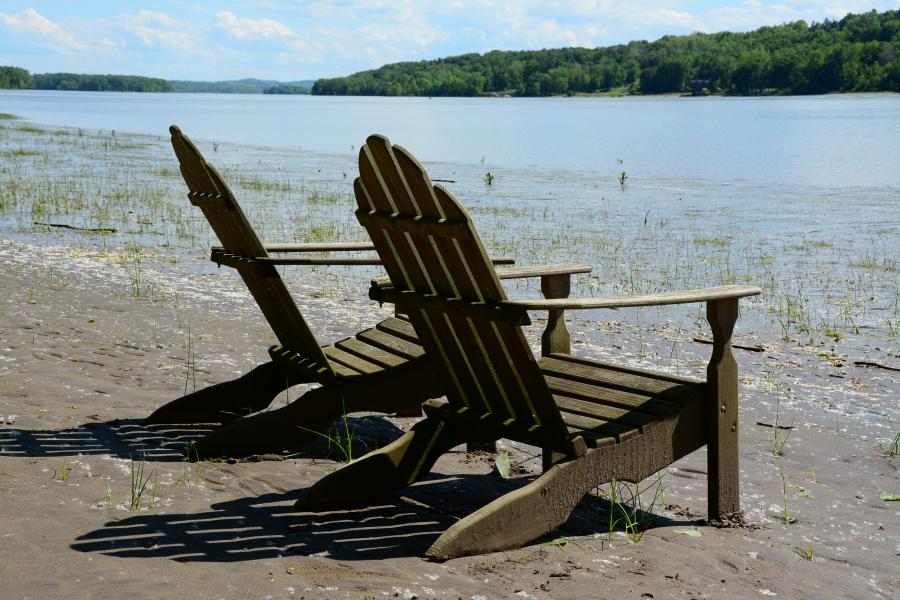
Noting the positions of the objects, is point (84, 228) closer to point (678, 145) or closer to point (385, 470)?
point (385, 470)

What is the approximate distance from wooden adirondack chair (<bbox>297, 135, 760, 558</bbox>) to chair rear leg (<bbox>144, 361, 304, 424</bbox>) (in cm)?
130

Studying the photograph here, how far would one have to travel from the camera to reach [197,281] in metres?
10.4

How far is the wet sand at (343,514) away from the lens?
3330 mm

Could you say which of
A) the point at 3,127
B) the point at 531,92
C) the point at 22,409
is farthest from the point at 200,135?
the point at 531,92

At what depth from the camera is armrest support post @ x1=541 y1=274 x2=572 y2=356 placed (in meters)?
4.97

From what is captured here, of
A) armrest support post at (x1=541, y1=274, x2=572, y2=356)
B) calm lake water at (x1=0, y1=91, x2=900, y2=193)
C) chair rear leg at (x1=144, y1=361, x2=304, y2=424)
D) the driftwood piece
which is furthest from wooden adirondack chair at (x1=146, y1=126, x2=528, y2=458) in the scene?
calm lake water at (x1=0, y1=91, x2=900, y2=193)

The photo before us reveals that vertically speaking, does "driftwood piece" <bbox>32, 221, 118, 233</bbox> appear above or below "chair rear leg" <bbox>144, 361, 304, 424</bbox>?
above

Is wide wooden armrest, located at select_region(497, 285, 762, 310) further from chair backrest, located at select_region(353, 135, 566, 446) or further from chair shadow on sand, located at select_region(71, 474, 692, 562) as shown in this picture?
chair shadow on sand, located at select_region(71, 474, 692, 562)

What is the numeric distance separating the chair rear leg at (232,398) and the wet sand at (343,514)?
0.11 metres

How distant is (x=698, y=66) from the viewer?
128 m

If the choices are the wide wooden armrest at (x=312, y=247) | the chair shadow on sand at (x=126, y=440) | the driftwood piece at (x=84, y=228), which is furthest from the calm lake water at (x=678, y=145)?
the chair shadow on sand at (x=126, y=440)

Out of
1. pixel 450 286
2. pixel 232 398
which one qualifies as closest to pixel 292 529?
pixel 450 286

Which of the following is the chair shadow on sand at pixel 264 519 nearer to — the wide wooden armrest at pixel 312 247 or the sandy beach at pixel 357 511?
the sandy beach at pixel 357 511

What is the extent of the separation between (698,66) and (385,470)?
131143 millimetres
